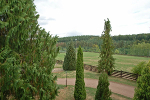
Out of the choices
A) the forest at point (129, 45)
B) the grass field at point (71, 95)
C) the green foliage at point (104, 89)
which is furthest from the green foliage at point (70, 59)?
the forest at point (129, 45)

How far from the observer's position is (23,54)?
4.75m

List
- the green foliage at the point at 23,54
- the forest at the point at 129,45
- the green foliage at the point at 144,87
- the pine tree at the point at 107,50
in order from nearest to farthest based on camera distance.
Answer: the green foliage at the point at 23,54
the green foliage at the point at 144,87
the pine tree at the point at 107,50
the forest at the point at 129,45

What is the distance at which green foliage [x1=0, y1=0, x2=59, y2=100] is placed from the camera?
4152 mm

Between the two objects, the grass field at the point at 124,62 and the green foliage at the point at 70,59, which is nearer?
the green foliage at the point at 70,59

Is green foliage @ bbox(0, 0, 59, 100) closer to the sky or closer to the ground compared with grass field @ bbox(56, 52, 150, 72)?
closer to the sky

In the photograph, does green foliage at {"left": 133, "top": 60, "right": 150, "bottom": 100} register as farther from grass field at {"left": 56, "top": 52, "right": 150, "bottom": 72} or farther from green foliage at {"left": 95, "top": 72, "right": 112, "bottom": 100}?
grass field at {"left": 56, "top": 52, "right": 150, "bottom": 72}

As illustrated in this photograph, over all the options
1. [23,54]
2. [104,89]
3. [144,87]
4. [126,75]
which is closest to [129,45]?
[126,75]

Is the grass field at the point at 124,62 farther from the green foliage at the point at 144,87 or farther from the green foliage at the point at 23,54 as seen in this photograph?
the green foliage at the point at 23,54

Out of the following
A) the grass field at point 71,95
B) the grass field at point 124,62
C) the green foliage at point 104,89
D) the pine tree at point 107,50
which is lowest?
the grass field at point 71,95

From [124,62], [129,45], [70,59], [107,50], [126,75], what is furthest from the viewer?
[129,45]

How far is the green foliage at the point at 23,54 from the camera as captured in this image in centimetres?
415

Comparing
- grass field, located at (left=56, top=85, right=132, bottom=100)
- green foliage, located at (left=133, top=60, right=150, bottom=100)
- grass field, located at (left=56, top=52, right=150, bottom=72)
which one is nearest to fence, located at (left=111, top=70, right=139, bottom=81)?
grass field, located at (left=56, top=85, right=132, bottom=100)

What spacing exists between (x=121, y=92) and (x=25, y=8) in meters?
10.9

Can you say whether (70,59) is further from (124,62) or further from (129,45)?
(129,45)
